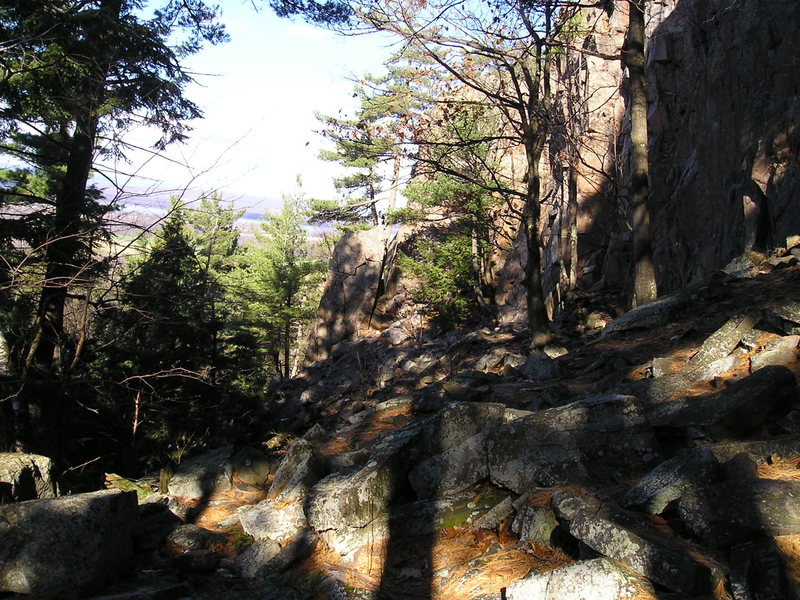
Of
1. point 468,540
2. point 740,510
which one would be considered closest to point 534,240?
point 468,540

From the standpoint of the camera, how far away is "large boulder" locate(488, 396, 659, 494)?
4422 millimetres

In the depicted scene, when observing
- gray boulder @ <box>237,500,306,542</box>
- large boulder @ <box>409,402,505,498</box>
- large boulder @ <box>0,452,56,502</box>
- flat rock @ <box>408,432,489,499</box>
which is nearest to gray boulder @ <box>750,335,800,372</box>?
large boulder @ <box>409,402,505,498</box>

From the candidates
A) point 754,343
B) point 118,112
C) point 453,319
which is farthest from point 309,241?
point 754,343

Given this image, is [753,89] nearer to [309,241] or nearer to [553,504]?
[553,504]

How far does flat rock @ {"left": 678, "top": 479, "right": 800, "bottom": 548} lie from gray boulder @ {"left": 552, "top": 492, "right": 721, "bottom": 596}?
19 cm

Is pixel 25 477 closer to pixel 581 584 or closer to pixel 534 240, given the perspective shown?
pixel 581 584

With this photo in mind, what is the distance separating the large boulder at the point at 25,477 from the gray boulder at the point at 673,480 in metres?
4.55

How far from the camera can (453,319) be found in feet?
89.9

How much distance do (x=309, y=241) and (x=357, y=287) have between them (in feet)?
41.4

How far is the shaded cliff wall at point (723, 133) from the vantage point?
11.1 meters

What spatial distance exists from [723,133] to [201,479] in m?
12.8

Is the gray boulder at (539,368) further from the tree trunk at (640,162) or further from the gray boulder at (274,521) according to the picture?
the gray boulder at (274,521)

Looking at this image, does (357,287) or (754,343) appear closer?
(754,343)

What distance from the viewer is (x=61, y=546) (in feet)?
12.8
